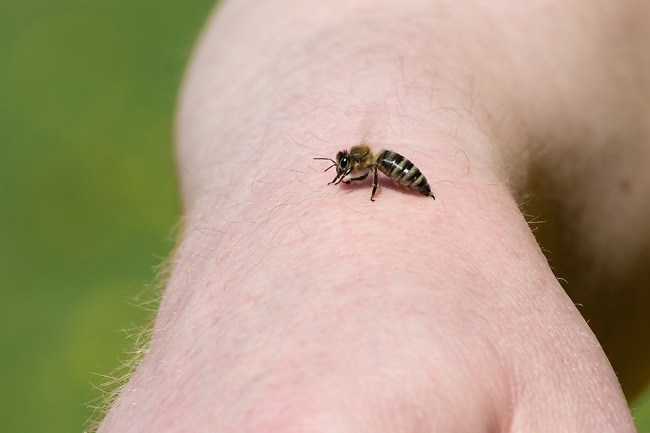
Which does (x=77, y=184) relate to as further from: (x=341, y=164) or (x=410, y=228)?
(x=410, y=228)

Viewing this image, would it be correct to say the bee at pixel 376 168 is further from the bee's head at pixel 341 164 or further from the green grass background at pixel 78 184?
the green grass background at pixel 78 184

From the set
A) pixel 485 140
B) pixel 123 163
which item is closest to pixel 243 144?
pixel 485 140

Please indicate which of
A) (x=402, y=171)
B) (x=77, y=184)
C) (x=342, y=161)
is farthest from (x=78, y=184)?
(x=402, y=171)

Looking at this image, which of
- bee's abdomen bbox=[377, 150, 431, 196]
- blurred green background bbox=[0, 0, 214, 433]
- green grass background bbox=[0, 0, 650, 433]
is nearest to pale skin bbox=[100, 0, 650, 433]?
bee's abdomen bbox=[377, 150, 431, 196]

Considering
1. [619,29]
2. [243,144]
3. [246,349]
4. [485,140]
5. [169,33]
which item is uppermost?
[169,33]

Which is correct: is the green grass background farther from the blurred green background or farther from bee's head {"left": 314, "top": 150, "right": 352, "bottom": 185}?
bee's head {"left": 314, "top": 150, "right": 352, "bottom": 185}

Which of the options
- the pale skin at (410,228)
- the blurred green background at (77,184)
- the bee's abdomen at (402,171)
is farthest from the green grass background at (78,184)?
the bee's abdomen at (402,171)

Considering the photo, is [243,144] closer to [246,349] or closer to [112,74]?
[246,349]
